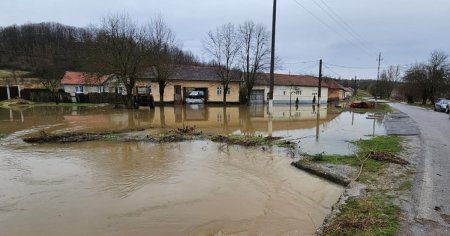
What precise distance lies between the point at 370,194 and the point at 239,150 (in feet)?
20.9

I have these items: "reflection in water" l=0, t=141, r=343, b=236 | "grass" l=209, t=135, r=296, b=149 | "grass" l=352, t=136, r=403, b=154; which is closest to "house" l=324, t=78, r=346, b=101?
"grass" l=352, t=136, r=403, b=154

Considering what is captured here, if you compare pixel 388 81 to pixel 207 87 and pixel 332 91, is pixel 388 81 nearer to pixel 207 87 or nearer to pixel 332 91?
pixel 332 91

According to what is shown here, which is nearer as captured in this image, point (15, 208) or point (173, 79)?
point (15, 208)

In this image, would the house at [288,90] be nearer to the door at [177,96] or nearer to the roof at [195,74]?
the roof at [195,74]

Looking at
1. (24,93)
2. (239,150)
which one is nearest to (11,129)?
(239,150)

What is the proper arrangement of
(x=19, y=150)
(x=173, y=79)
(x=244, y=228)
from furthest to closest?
(x=173, y=79)
(x=19, y=150)
(x=244, y=228)

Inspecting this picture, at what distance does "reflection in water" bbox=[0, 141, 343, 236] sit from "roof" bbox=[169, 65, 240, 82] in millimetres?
32333

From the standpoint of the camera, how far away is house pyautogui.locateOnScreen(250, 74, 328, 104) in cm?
5159

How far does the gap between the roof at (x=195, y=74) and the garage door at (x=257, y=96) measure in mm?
5400

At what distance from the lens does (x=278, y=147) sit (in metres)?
13.1

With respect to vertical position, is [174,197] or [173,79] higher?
[173,79]

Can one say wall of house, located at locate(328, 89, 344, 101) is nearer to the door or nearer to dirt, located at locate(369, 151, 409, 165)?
the door

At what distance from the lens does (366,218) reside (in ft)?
17.7

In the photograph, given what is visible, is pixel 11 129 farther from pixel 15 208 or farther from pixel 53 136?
pixel 15 208
